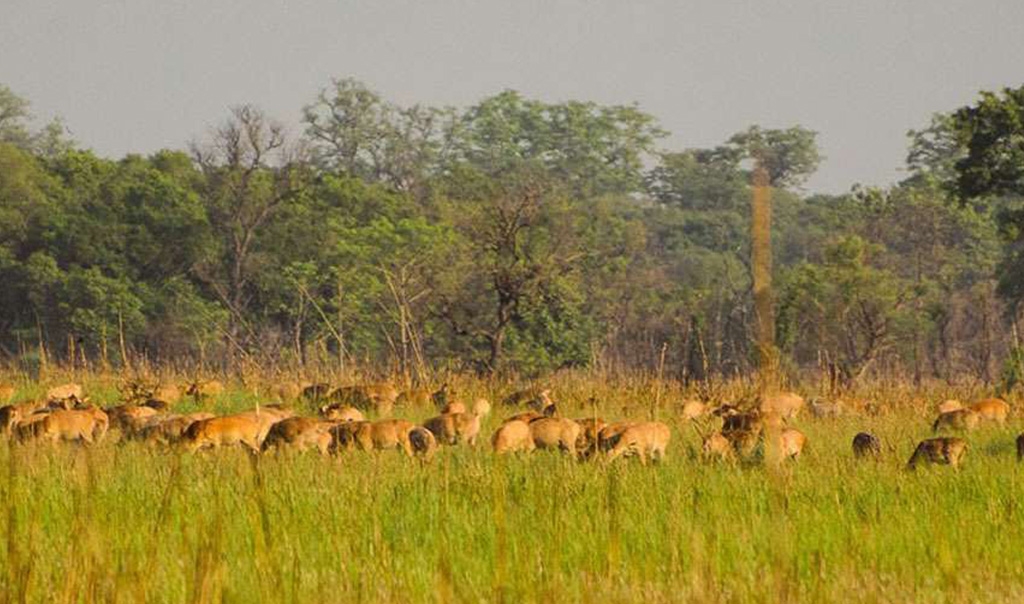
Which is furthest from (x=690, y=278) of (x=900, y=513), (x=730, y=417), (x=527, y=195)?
(x=900, y=513)

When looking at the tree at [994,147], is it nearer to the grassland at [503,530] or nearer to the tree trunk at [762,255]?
the grassland at [503,530]

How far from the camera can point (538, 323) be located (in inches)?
1758

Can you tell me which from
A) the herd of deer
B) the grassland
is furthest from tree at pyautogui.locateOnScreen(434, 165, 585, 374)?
the grassland

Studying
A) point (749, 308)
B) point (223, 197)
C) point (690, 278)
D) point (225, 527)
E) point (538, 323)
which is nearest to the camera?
point (225, 527)

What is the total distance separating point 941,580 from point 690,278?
6014 cm

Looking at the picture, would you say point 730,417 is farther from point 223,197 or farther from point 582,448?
point 223,197

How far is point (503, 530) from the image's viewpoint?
13.1ft

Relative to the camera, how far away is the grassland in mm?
4695

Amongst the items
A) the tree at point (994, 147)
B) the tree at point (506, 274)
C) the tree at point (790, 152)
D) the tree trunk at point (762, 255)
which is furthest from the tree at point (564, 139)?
the tree trunk at point (762, 255)

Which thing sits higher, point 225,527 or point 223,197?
point 223,197

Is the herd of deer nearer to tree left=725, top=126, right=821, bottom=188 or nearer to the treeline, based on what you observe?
the treeline

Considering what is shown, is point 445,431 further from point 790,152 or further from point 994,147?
point 790,152

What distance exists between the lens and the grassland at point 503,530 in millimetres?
4695

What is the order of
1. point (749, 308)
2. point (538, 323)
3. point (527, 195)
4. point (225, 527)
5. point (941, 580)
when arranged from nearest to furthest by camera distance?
point (941, 580)
point (225, 527)
point (527, 195)
point (538, 323)
point (749, 308)
